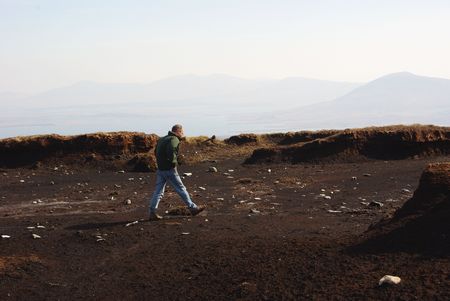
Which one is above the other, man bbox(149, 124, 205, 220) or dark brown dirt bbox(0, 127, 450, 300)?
man bbox(149, 124, 205, 220)

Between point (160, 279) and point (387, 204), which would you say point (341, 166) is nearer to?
point (387, 204)

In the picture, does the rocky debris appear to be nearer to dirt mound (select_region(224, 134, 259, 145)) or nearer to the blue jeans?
the blue jeans

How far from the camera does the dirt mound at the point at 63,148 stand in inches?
1048

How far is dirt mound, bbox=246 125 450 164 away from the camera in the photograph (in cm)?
2486

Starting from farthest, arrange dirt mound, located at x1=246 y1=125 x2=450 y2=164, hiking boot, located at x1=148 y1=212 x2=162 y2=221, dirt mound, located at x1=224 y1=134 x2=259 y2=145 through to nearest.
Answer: dirt mound, located at x1=224 y1=134 x2=259 y2=145
dirt mound, located at x1=246 y1=125 x2=450 y2=164
hiking boot, located at x1=148 y1=212 x2=162 y2=221

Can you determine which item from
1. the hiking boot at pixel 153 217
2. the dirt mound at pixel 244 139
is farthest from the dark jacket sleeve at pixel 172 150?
the dirt mound at pixel 244 139

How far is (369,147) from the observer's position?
83.0 ft

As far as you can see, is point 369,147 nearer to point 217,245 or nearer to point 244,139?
point 244,139

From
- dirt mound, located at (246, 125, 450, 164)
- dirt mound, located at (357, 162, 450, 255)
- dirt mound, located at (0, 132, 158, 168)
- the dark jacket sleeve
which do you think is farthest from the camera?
dirt mound, located at (0, 132, 158, 168)

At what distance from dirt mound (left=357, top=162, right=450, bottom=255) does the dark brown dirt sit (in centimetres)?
19

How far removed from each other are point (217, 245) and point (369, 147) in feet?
56.1

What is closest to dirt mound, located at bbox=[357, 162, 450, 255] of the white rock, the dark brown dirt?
the dark brown dirt

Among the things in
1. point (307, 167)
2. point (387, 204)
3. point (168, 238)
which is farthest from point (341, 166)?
point (168, 238)

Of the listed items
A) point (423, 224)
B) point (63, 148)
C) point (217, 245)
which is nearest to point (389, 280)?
point (423, 224)
